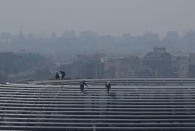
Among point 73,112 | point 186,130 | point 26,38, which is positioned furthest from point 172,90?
point 26,38

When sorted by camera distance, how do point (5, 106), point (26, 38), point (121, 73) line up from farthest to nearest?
point (26, 38) → point (121, 73) → point (5, 106)

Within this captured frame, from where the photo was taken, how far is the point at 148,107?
92.0ft

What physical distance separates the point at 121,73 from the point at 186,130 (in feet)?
146

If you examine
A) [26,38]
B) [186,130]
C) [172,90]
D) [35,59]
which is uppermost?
[26,38]

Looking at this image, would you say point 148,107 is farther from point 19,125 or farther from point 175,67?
point 175,67

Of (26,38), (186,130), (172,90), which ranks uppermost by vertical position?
(26,38)

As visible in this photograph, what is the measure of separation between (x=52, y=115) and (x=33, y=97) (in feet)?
8.31

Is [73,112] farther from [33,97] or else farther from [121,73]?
[121,73]

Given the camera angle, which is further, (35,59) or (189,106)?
(35,59)

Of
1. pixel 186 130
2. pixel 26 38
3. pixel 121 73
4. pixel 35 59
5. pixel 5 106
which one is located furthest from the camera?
pixel 26 38

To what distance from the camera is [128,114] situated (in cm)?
2742

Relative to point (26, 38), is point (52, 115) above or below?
below

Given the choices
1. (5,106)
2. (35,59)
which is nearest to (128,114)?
(5,106)

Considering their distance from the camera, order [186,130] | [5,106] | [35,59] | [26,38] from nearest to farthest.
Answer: [186,130], [5,106], [35,59], [26,38]
